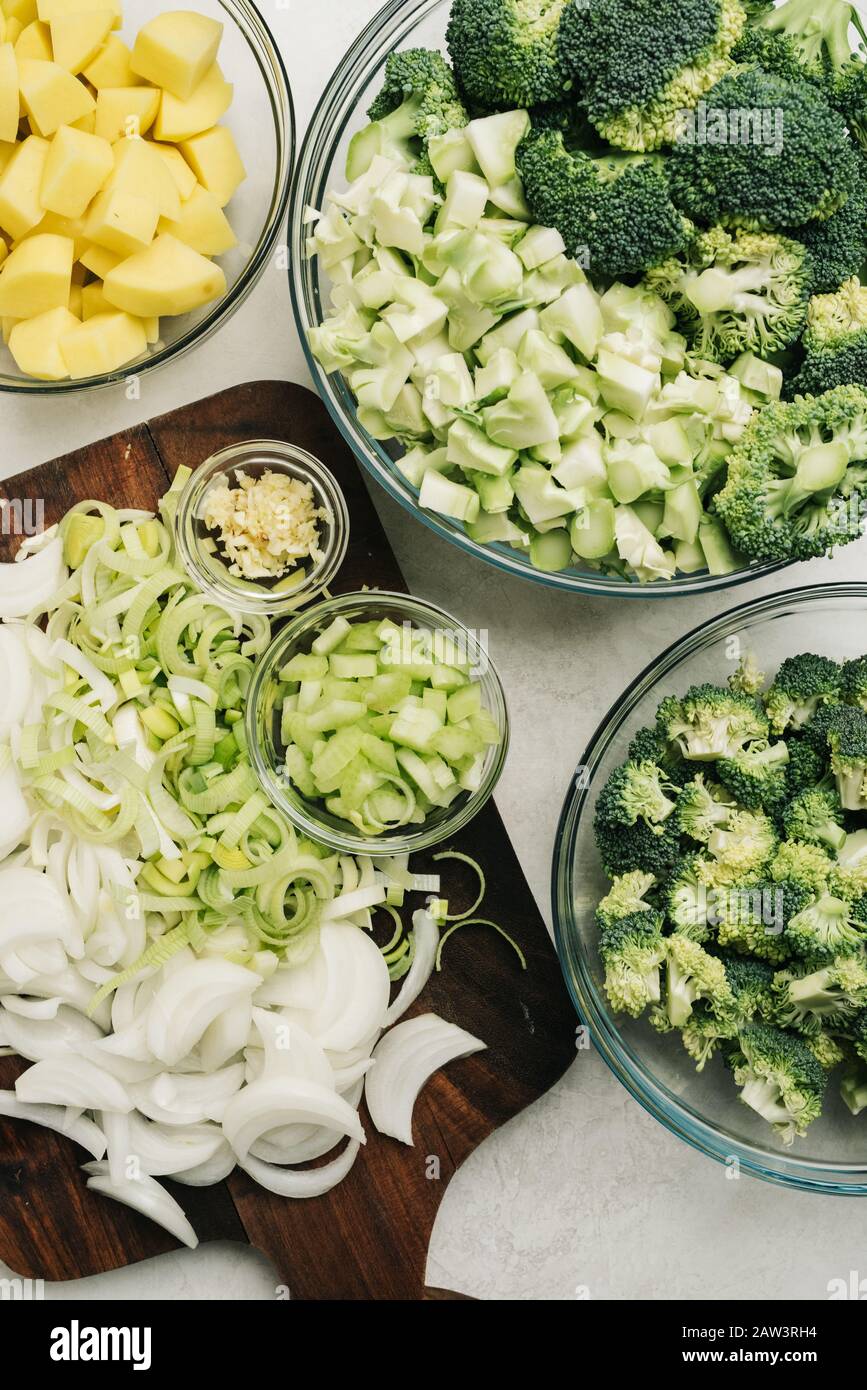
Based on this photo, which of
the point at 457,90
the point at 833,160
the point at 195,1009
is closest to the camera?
the point at 833,160

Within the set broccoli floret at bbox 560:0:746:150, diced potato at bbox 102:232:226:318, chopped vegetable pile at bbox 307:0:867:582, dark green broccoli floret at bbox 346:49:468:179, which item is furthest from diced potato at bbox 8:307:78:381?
broccoli floret at bbox 560:0:746:150

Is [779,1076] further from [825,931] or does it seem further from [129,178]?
[129,178]

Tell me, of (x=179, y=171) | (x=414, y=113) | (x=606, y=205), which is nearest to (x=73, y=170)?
(x=179, y=171)

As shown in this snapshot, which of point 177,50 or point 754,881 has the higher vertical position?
point 177,50

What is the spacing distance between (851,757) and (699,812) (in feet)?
0.91

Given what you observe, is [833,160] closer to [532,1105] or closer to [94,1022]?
[532,1105]

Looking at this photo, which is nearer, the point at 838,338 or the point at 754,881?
the point at 838,338

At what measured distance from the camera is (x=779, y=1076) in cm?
182

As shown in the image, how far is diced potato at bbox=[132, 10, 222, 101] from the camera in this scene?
1.88 m

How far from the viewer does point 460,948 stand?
2137mm

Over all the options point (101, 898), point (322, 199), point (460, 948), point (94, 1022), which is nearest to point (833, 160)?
point (322, 199)

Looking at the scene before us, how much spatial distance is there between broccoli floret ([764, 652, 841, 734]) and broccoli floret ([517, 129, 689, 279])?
768mm

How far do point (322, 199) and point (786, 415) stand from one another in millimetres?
959

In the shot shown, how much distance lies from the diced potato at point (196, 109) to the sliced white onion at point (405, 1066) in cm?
177
